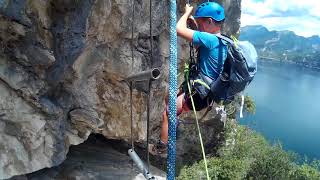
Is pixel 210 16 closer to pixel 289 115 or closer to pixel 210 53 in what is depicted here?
pixel 210 53

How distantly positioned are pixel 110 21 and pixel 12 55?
2.37 m

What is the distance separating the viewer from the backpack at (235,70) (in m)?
4.48

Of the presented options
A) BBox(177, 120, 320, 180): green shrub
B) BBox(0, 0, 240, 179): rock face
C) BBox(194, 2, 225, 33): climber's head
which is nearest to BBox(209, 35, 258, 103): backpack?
BBox(194, 2, 225, 33): climber's head

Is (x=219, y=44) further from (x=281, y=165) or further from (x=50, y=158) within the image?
(x=281, y=165)

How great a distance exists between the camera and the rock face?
24.0ft

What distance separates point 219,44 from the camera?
455 cm

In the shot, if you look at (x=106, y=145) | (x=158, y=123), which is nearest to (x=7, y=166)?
(x=158, y=123)

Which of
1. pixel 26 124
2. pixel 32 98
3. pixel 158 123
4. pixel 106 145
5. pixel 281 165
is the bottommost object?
pixel 281 165

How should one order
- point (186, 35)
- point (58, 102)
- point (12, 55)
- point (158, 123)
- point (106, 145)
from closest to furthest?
point (186, 35) → point (12, 55) → point (58, 102) → point (158, 123) → point (106, 145)

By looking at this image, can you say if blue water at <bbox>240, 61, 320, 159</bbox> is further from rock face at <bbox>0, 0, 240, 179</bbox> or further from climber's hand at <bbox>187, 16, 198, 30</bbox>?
climber's hand at <bbox>187, 16, 198, 30</bbox>

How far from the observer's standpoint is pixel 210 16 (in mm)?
4715

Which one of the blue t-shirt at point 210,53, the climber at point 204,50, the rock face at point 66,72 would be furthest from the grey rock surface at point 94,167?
the blue t-shirt at point 210,53

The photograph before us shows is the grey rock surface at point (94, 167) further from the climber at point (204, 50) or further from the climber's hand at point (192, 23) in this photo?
the climber's hand at point (192, 23)

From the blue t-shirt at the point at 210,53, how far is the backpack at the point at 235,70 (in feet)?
0.21
